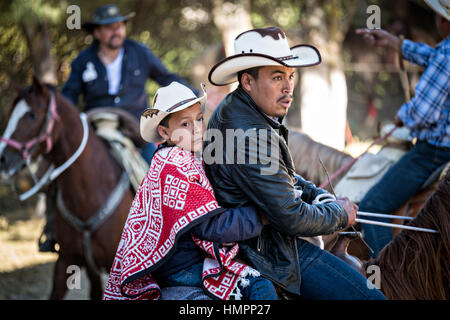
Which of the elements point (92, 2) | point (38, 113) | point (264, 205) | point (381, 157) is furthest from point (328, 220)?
point (92, 2)

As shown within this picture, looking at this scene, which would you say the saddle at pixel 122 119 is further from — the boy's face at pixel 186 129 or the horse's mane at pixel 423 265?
the horse's mane at pixel 423 265

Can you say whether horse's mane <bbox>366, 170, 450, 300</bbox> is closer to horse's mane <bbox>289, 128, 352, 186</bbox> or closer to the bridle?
horse's mane <bbox>289, 128, 352, 186</bbox>

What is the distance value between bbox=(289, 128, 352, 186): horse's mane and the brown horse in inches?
63.6

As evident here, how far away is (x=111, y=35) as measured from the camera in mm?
5660

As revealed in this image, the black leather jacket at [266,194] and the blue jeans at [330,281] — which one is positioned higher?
the black leather jacket at [266,194]

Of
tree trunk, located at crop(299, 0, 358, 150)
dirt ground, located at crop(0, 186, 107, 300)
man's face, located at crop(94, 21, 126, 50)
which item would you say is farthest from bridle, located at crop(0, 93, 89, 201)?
tree trunk, located at crop(299, 0, 358, 150)

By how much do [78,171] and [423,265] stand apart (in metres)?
3.12

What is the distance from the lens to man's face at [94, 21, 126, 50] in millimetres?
5656

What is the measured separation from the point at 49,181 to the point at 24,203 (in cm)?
697

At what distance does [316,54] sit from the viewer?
2.68 m

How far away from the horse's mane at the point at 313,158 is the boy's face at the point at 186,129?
2.21 meters

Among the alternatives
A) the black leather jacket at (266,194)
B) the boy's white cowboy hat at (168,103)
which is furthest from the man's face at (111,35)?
the black leather jacket at (266,194)

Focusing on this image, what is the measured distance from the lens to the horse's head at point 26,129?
15.2 feet
